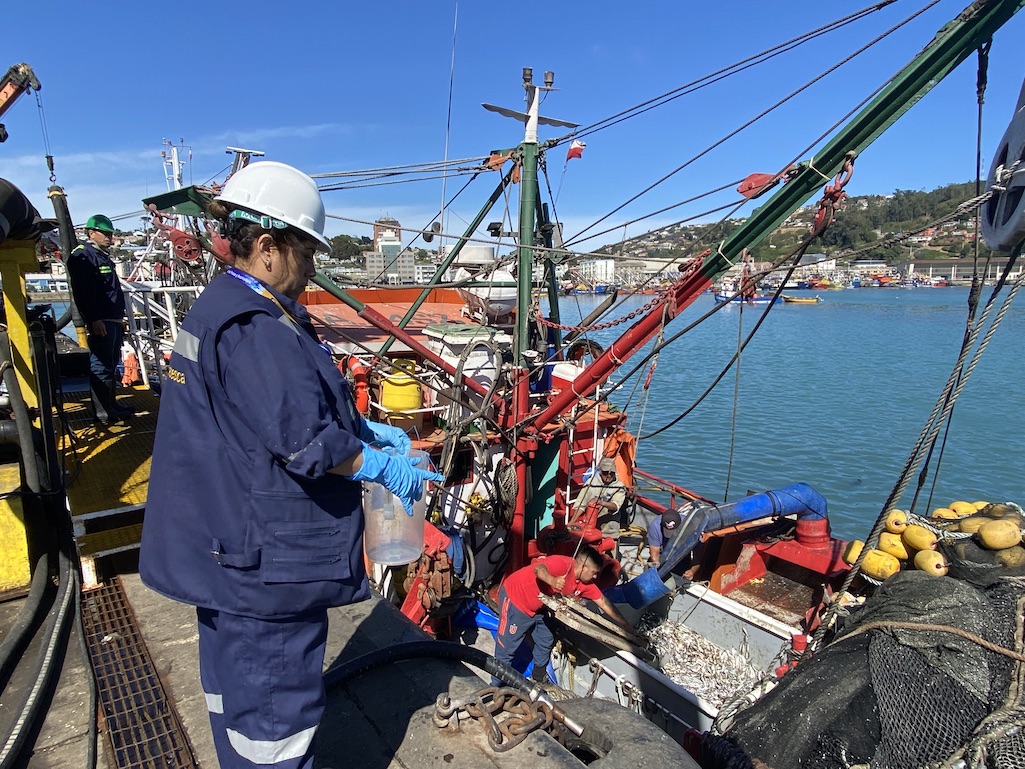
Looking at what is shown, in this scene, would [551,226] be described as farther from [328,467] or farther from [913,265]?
[913,265]

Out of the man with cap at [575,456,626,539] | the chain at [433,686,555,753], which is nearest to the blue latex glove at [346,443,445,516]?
the chain at [433,686,555,753]

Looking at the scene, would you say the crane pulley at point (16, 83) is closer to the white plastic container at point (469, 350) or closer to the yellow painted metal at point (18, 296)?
the yellow painted metal at point (18, 296)

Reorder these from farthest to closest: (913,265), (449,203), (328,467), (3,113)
A: (913,265)
(449,203)
(3,113)
(328,467)

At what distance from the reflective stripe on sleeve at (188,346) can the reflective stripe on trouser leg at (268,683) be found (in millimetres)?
673

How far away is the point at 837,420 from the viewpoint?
20.6 meters

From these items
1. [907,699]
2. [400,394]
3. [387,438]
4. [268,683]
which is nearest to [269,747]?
[268,683]

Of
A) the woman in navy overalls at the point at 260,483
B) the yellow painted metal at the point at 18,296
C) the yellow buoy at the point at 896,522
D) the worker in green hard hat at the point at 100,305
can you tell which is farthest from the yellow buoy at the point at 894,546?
the worker in green hard hat at the point at 100,305

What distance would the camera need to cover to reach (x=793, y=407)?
22.6 metres

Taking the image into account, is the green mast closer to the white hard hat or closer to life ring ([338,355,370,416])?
life ring ([338,355,370,416])

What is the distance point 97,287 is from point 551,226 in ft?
16.2

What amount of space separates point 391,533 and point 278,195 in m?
2.07

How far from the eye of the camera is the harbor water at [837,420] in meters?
15.0

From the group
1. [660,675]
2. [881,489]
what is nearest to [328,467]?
[660,675]

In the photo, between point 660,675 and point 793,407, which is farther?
point 793,407
